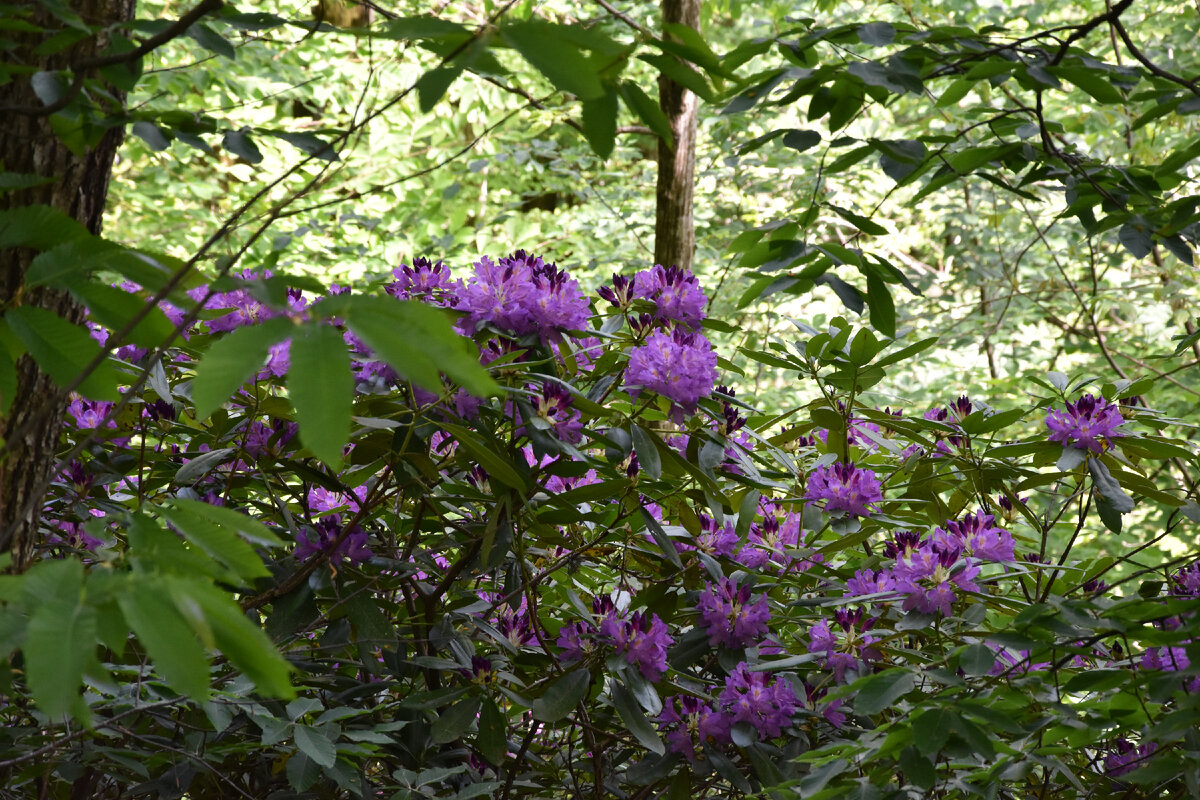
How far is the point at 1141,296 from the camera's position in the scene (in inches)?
193

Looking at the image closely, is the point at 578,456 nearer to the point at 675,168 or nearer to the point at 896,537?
the point at 896,537

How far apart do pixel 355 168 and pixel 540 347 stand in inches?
204

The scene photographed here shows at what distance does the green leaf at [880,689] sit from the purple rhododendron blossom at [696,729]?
1.19 feet

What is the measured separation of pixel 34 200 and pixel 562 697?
0.89 meters

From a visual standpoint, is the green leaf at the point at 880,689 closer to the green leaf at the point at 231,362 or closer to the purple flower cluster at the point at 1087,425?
the purple flower cluster at the point at 1087,425

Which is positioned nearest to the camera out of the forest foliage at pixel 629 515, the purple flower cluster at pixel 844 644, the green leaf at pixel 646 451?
the forest foliage at pixel 629 515

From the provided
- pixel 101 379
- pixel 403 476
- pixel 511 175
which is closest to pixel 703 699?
pixel 403 476

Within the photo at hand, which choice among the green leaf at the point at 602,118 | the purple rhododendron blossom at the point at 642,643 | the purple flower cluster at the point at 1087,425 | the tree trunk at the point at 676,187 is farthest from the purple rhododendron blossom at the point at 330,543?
the tree trunk at the point at 676,187

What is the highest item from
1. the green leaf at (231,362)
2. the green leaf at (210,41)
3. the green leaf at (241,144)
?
the green leaf at (210,41)

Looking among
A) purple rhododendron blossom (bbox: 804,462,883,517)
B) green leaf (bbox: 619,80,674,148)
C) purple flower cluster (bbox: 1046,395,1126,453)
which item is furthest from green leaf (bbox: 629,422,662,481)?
purple flower cluster (bbox: 1046,395,1126,453)

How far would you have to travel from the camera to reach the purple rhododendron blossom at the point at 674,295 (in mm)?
1538

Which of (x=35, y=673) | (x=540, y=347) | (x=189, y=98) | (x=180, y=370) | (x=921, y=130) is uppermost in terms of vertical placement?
(x=189, y=98)

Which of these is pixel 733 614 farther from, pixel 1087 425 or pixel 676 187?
pixel 676 187

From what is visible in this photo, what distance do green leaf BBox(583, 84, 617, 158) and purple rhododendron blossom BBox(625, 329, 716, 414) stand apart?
0.51m
